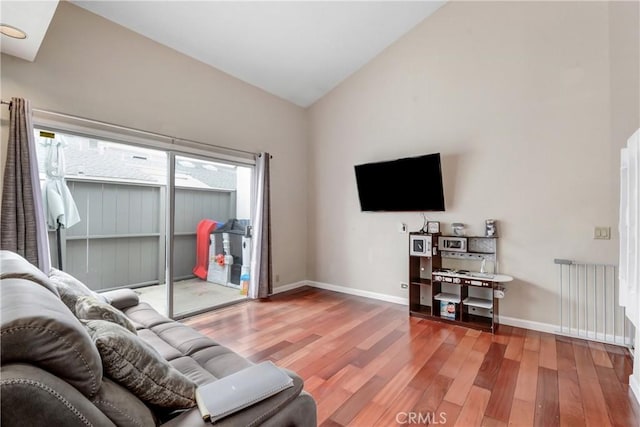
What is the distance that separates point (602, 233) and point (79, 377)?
4136 millimetres

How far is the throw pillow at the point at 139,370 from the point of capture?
3.17ft

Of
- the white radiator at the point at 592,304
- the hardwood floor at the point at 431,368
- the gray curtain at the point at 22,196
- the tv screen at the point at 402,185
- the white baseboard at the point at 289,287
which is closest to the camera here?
the hardwood floor at the point at 431,368

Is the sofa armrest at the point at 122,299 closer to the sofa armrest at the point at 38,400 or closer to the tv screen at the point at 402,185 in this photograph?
the sofa armrest at the point at 38,400

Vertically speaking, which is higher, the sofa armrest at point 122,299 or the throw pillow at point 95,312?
the throw pillow at point 95,312

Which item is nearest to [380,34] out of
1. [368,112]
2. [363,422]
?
[368,112]

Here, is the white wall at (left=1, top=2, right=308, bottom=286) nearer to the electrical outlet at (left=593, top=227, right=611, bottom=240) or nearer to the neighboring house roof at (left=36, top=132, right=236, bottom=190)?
the neighboring house roof at (left=36, top=132, right=236, bottom=190)

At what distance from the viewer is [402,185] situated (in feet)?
13.3

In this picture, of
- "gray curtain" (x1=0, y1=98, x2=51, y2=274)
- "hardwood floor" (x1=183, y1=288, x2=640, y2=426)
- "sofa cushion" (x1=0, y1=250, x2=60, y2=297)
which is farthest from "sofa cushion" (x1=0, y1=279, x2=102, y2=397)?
"gray curtain" (x1=0, y1=98, x2=51, y2=274)

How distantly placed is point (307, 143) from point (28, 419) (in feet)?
16.5

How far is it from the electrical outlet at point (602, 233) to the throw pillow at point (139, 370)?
3.83 metres

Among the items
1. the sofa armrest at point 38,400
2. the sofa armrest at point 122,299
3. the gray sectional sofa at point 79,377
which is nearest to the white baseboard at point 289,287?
the sofa armrest at point 122,299

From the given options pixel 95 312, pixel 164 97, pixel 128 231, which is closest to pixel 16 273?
pixel 95 312

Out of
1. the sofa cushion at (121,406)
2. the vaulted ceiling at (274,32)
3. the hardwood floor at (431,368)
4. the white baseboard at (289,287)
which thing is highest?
the vaulted ceiling at (274,32)

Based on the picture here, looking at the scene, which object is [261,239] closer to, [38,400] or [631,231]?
[38,400]
